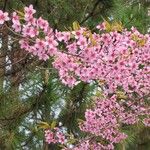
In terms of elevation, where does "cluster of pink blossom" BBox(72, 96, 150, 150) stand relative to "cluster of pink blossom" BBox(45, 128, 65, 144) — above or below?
above

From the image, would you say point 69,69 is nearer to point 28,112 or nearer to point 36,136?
point 28,112

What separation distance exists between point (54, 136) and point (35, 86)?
1511mm

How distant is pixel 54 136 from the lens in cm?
582

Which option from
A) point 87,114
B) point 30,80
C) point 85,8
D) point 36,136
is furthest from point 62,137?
point 85,8

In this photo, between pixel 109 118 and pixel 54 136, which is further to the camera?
pixel 109 118

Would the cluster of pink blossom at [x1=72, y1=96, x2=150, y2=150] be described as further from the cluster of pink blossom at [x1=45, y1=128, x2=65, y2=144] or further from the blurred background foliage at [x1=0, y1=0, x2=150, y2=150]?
the blurred background foliage at [x1=0, y1=0, x2=150, y2=150]

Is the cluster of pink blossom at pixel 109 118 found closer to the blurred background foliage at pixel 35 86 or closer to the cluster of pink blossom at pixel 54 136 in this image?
the cluster of pink blossom at pixel 54 136

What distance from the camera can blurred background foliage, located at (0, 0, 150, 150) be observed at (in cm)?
430

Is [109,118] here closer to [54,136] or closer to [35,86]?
[54,136]

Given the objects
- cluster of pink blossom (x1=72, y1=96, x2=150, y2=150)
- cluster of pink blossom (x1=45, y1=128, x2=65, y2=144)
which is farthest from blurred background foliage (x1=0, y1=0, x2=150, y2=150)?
cluster of pink blossom (x1=72, y1=96, x2=150, y2=150)

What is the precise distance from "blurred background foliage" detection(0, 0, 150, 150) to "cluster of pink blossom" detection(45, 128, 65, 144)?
239 mm

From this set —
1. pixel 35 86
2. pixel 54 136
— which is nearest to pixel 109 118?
pixel 54 136

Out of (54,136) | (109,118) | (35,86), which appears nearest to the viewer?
(35,86)

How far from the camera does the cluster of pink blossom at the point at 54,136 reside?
5.62 m
